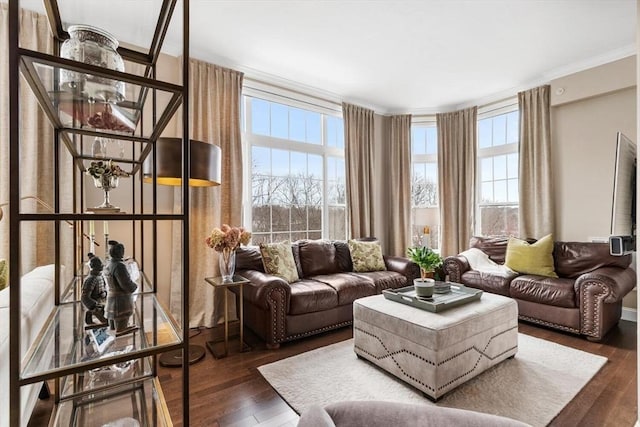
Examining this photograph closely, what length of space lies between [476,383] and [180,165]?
2699 mm

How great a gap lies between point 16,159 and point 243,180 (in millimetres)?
3069

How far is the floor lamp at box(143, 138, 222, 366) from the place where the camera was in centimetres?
232

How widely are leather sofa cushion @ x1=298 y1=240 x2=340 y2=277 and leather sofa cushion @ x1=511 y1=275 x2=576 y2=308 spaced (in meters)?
2.00

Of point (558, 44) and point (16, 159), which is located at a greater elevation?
point (558, 44)

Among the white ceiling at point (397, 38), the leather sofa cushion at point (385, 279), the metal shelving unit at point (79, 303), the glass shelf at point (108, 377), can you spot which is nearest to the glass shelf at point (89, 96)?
the metal shelving unit at point (79, 303)

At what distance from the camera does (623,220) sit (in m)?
1.70

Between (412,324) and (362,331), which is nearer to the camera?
(412,324)

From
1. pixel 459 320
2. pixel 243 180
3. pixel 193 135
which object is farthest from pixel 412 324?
pixel 193 135

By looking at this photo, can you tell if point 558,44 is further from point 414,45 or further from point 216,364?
point 216,364

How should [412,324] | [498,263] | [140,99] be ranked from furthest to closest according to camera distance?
[498,263] → [412,324] → [140,99]

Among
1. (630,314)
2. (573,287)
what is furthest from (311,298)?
(630,314)

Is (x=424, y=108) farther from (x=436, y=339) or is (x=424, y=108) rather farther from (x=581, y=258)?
(x=436, y=339)

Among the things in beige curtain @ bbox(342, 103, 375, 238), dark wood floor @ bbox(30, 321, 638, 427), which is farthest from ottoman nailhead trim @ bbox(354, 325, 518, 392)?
beige curtain @ bbox(342, 103, 375, 238)

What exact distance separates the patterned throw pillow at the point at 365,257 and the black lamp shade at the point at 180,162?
2.00 m
